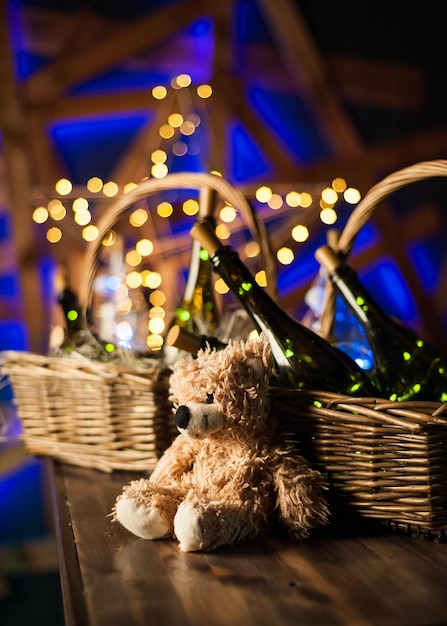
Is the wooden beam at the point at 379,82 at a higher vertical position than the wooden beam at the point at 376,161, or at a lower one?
higher

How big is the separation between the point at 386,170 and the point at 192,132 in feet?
2.35

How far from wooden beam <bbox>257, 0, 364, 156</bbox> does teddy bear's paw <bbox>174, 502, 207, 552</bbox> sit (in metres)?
1.99

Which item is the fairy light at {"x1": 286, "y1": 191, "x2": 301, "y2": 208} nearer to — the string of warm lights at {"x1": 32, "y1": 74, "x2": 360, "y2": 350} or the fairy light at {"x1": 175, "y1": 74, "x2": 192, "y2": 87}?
the string of warm lights at {"x1": 32, "y1": 74, "x2": 360, "y2": 350}

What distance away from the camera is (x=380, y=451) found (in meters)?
0.70

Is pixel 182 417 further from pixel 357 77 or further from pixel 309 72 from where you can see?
pixel 357 77

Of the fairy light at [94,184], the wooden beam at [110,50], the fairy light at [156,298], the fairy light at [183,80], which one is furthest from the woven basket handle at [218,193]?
the wooden beam at [110,50]

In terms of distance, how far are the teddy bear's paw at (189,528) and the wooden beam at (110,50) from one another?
191 centimetres

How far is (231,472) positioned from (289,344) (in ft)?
0.61

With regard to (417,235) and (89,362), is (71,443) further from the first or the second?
(417,235)

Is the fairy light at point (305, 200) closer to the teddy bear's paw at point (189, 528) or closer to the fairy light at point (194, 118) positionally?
the fairy light at point (194, 118)

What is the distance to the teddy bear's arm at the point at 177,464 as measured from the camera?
2.56ft

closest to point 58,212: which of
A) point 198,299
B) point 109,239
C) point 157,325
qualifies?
point 109,239

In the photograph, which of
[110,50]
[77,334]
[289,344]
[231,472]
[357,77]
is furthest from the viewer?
[357,77]

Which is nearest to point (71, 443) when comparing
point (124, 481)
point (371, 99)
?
point (124, 481)
